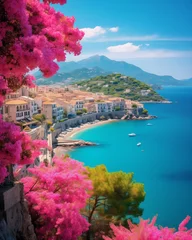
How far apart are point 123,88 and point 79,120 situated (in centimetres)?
6821

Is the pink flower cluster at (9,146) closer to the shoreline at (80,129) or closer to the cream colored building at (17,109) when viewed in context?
the cream colored building at (17,109)

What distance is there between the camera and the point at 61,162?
929cm

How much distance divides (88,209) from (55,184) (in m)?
5.99

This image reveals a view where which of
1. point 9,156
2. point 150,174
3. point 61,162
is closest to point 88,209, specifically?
point 61,162

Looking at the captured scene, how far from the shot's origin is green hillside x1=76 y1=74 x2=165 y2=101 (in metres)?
123

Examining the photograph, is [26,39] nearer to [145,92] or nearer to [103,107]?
[103,107]

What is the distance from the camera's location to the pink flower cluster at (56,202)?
24.9 ft

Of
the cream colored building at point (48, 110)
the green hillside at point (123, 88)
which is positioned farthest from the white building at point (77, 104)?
the green hillside at point (123, 88)

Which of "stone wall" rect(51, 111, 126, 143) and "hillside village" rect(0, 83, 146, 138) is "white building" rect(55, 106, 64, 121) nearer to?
"hillside village" rect(0, 83, 146, 138)

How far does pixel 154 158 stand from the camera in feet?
133

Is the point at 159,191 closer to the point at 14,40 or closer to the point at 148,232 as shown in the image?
the point at 148,232

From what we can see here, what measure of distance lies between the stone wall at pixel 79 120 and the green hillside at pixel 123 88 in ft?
143

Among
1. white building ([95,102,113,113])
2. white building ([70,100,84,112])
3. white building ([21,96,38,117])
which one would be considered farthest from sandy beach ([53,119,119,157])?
white building ([21,96,38,117])

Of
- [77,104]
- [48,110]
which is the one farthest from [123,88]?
[48,110]
